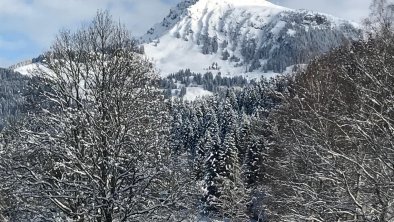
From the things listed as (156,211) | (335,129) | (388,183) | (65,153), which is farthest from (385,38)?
(65,153)

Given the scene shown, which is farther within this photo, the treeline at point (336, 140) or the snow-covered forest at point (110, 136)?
the snow-covered forest at point (110, 136)

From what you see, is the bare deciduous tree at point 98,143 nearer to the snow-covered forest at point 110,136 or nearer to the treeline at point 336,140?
the snow-covered forest at point 110,136

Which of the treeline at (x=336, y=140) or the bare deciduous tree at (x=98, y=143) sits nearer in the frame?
the treeline at (x=336, y=140)

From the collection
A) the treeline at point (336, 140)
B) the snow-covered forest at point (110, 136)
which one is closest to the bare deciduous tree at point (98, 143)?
the snow-covered forest at point (110, 136)

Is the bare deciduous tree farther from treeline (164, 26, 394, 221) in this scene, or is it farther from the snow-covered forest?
treeline (164, 26, 394, 221)

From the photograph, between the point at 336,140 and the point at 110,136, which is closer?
the point at 336,140

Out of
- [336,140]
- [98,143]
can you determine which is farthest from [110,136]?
[336,140]

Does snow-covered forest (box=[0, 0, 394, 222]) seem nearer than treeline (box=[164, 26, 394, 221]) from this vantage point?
No

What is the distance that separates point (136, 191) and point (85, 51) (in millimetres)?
4114

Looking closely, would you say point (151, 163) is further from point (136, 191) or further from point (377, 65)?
point (377, 65)

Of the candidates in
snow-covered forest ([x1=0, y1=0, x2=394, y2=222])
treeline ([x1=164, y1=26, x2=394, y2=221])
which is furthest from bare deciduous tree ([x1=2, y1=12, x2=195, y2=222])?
treeline ([x1=164, y1=26, x2=394, y2=221])

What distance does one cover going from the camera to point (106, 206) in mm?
13219

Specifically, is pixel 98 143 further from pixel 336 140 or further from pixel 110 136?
pixel 336 140

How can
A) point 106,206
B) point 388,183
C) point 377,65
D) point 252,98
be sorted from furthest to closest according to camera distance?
1. point 252,98
2. point 106,206
3. point 377,65
4. point 388,183
